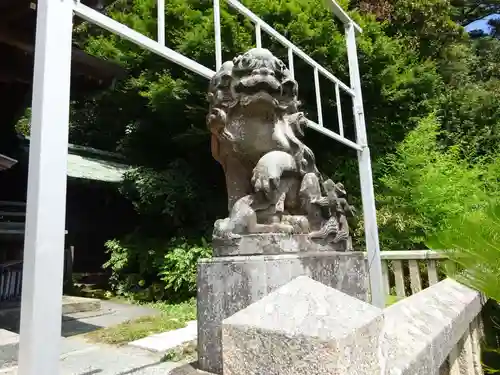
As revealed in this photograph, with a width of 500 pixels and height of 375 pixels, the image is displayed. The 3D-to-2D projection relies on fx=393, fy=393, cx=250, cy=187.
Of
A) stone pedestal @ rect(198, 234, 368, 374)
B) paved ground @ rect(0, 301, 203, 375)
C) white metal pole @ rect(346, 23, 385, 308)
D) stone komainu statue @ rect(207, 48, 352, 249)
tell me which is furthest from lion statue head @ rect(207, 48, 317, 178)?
white metal pole @ rect(346, 23, 385, 308)

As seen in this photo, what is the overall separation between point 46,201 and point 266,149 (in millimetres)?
1228

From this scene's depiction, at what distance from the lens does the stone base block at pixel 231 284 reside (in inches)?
70.5

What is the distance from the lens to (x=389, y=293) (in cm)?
487

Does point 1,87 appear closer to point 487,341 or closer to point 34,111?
point 34,111

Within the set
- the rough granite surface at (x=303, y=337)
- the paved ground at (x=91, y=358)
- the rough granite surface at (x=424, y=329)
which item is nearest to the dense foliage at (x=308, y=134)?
the paved ground at (x=91, y=358)

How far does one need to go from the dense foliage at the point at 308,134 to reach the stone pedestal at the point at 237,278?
14.3 feet

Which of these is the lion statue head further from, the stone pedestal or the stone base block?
the stone base block

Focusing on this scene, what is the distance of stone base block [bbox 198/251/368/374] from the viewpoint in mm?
1790

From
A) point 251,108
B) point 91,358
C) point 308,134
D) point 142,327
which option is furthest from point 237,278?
point 308,134

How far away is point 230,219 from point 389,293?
3.55 m

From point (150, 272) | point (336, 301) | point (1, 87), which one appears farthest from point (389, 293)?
point (1, 87)

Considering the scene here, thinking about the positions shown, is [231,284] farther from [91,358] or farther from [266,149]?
[91,358]

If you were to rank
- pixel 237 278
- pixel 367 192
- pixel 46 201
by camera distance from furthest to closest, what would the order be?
pixel 367 192 → pixel 237 278 → pixel 46 201

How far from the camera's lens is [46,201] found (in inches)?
57.3
